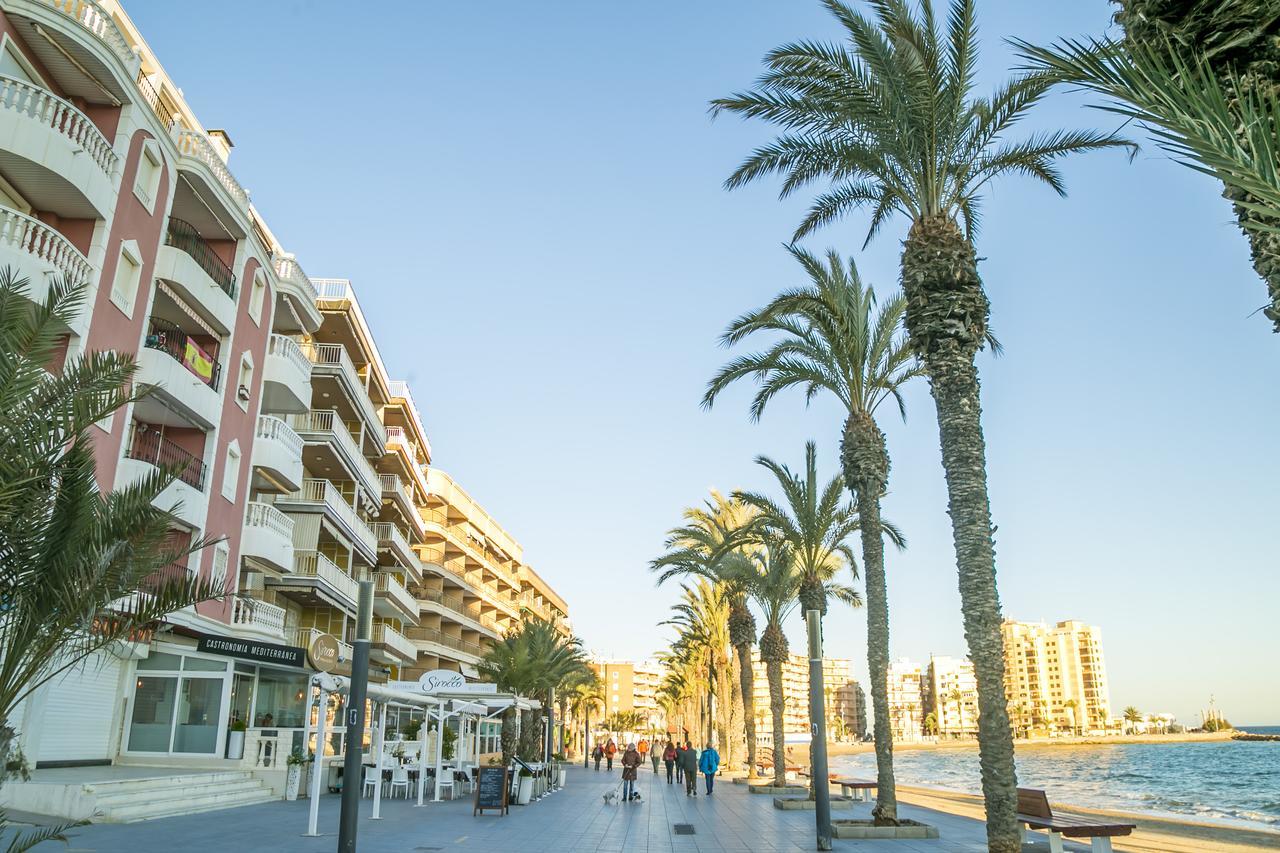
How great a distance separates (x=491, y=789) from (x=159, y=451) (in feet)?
38.0

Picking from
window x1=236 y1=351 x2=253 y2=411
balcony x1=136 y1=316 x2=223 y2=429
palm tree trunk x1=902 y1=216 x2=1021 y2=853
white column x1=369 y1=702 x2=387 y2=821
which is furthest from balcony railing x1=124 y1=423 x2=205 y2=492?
palm tree trunk x1=902 y1=216 x2=1021 y2=853

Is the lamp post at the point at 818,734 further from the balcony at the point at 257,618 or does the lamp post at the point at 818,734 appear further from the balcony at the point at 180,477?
the balcony at the point at 257,618

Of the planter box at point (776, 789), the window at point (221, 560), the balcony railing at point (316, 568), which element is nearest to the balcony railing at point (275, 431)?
the window at point (221, 560)

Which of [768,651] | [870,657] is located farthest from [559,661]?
[870,657]

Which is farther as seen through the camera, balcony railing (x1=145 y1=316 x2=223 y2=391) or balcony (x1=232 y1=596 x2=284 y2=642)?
balcony (x1=232 y1=596 x2=284 y2=642)

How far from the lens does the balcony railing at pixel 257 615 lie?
961 inches

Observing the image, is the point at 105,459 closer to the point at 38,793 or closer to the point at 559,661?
the point at 38,793

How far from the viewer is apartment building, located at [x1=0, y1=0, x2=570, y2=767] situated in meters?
16.9

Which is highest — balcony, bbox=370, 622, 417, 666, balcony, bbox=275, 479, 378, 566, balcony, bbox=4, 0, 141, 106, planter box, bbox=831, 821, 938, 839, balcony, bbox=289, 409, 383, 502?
balcony, bbox=4, 0, 141, 106

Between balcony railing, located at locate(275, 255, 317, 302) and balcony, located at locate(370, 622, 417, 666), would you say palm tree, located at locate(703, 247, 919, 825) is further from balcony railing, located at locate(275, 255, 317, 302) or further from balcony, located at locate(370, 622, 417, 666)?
balcony, located at locate(370, 622, 417, 666)

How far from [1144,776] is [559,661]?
50.8 m

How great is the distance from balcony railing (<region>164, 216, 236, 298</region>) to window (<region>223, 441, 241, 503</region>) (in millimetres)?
4277

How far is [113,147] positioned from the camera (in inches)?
740

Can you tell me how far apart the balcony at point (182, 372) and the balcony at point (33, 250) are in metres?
3.76
